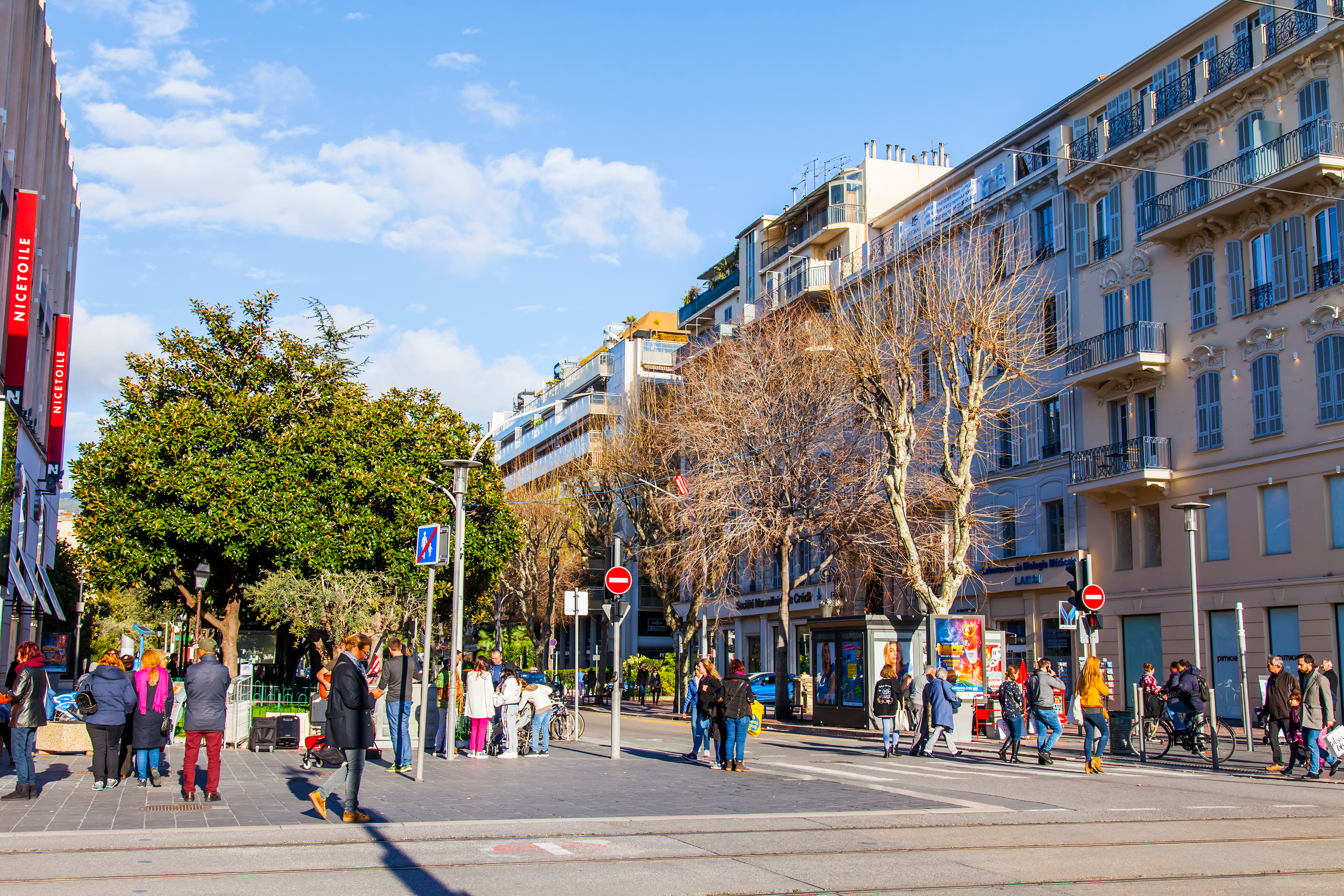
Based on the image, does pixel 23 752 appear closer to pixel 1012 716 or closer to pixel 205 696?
pixel 205 696

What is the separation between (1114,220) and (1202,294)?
414cm

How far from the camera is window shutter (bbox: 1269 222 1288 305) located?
29234 mm

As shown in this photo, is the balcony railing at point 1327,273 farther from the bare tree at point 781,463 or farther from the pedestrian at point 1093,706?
the pedestrian at point 1093,706

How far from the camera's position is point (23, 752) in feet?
42.9

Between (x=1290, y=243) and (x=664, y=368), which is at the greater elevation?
(x=664, y=368)

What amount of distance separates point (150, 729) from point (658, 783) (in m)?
6.18

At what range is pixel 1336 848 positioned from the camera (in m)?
A: 10.5

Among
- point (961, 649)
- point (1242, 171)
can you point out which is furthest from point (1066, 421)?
point (961, 649)

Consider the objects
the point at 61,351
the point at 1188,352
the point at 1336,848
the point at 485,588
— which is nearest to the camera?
the point at 1336,848

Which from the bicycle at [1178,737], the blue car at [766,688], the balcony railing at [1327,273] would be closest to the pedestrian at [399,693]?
the bicycle at [1178,737]

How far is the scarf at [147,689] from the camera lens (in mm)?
15031

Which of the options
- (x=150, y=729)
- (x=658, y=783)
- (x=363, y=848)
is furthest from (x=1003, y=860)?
(x=150, y=729)

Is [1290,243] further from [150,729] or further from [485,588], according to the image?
[150,729]

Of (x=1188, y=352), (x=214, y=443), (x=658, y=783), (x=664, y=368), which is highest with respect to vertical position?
(x=664, y=368)
